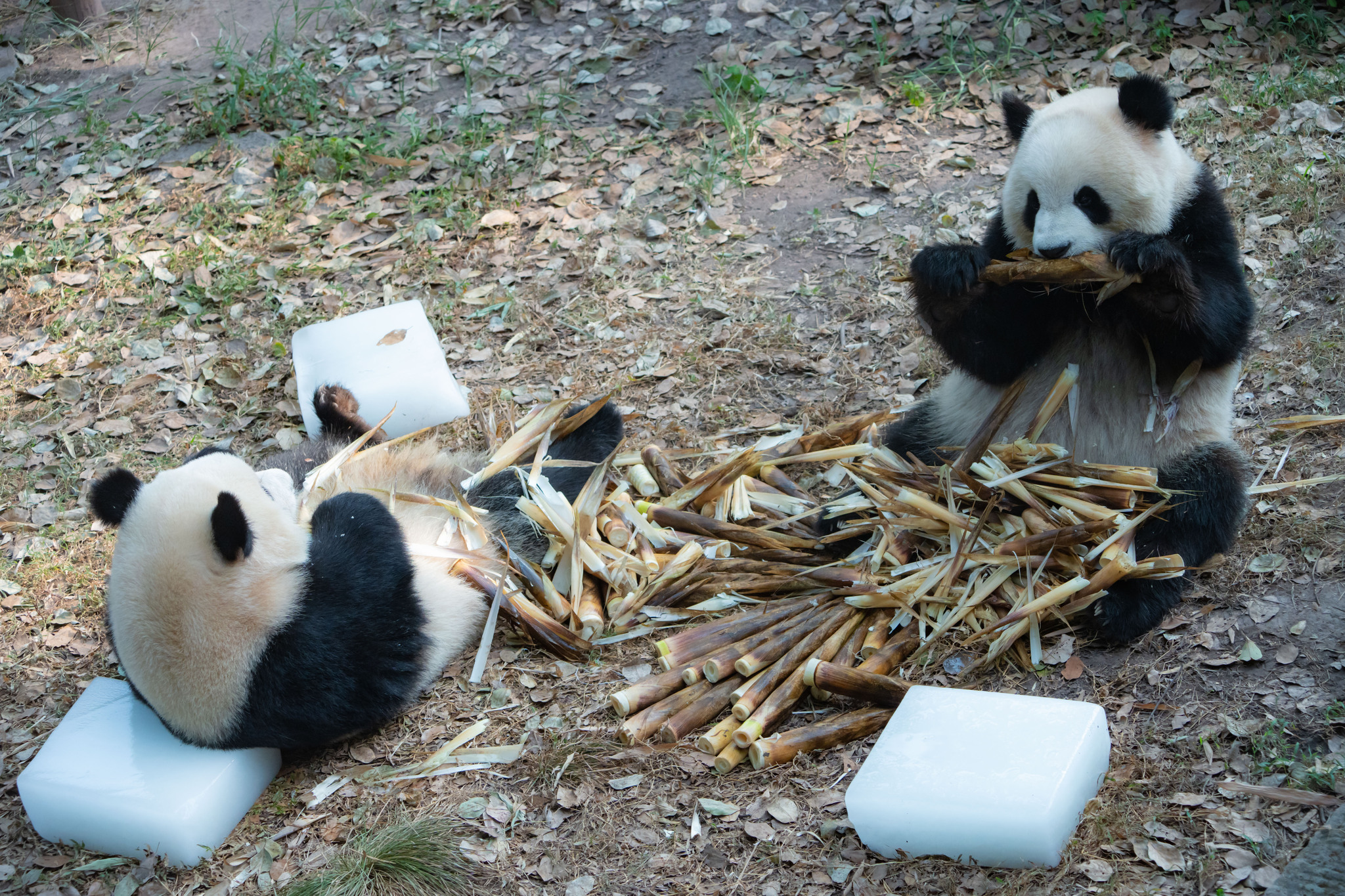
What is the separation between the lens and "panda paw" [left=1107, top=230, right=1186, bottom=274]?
2609 mm

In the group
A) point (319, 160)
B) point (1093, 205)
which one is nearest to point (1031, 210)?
point (1093, 205)

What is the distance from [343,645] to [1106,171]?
2.40 meters

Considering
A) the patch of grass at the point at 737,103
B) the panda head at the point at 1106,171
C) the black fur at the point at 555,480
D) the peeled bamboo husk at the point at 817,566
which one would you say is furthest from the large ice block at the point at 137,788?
the patch of grass at the point at 737,103

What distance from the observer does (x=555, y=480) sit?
362cm

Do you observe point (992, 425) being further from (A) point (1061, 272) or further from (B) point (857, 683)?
(B) point (857, 683)

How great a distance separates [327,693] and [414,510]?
0.90 m

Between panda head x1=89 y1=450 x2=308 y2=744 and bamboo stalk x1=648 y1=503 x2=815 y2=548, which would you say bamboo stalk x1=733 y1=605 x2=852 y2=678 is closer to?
bamboo stalk x1=648 y1=503 x2=815 y2=548

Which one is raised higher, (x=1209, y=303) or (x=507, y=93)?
(x=507, y=93)

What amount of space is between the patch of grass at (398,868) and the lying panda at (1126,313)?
5.82ft

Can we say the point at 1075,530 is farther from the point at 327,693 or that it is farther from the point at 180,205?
the point at 180,205

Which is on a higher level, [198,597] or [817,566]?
[198,597]

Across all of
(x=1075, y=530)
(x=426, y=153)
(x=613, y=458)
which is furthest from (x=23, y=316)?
(x=1075, y=530)

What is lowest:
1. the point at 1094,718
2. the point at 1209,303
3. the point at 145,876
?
the point at 145,876

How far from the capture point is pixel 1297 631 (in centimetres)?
262
